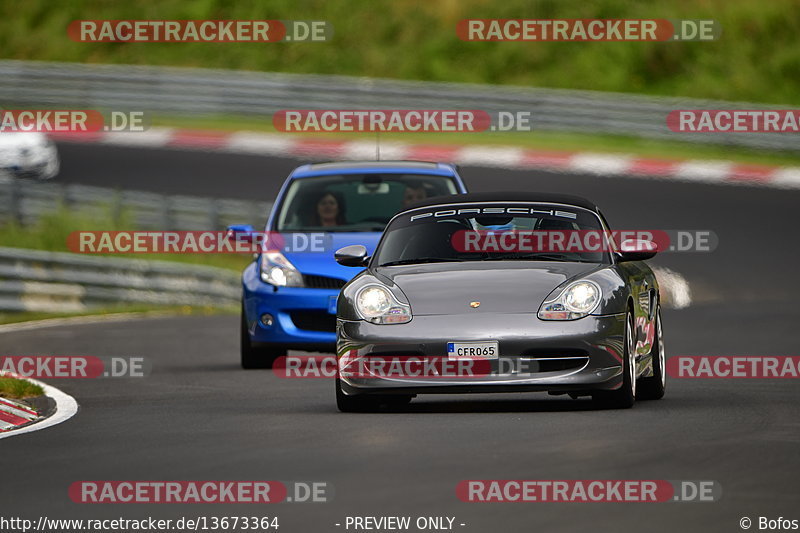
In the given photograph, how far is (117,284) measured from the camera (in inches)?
917

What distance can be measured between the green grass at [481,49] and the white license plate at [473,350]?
28949mm

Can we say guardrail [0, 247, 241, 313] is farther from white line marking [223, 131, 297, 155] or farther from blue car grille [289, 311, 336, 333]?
white line marking [223, 131, 297, 155]

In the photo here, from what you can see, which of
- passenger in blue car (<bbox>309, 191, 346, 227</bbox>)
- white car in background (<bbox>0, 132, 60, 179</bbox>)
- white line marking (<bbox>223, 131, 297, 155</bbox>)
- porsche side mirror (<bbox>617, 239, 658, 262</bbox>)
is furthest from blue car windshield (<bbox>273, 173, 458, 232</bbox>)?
white line marking (<bbox>223, 131, 297, 155</bbox>)

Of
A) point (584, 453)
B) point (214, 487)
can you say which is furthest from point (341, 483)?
point (584, 453)

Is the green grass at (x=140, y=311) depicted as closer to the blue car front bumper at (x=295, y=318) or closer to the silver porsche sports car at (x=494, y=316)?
the blue car front bumper at (x=295, y=318)

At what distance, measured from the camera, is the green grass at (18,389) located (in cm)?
1201

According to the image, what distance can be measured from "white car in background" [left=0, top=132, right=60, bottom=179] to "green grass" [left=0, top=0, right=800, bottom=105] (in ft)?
34.2

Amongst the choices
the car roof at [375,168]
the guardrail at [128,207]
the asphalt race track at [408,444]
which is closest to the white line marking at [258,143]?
the guardrail at [128,207]

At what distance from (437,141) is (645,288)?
24.0 metres

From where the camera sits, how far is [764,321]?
733 inches

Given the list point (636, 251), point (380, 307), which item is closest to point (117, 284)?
point (636, 251)

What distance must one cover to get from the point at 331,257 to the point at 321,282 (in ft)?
0.80

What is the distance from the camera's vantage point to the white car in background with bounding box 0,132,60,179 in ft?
104

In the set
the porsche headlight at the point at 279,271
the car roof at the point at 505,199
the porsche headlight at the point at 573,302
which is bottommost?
the porsche headlight at the point at 573,302
